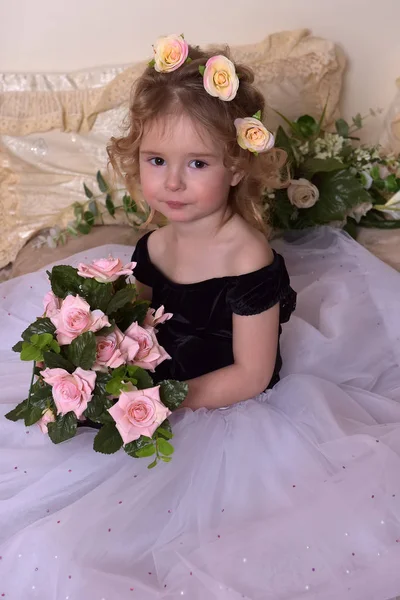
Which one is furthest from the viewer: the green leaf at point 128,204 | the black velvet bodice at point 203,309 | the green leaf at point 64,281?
the green leaf at point 128,204

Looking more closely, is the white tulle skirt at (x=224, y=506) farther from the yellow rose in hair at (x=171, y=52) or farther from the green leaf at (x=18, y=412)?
the yellow rose in hair at (x=171, y=52)

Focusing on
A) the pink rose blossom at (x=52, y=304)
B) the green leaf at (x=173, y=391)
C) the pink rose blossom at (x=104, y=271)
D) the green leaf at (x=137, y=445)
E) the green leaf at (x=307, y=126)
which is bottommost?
the green leaf at (x=137, y=445)

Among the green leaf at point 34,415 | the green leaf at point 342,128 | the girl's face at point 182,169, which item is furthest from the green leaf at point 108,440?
the green leaf at point 342,128

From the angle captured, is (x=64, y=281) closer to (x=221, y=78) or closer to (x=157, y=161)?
(x=157, y=161)

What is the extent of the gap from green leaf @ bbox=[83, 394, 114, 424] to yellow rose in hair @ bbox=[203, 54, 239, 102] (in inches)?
20.1

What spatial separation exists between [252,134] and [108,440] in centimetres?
54

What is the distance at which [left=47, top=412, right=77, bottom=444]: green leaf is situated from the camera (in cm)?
99

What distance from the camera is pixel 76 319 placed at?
0.93 m

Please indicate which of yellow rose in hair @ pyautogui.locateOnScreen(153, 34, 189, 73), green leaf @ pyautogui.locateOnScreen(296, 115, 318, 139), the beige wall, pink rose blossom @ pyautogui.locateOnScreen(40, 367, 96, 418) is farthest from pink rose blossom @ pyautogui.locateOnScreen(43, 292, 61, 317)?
the beige wall

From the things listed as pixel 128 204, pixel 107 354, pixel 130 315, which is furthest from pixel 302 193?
pixel 107 354

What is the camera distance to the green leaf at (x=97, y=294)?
98cm

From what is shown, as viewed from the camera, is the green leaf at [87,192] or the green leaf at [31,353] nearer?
the green leaf at [31,353]

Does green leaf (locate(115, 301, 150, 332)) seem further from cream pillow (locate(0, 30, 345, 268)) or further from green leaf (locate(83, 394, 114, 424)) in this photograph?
cream pillow (locate(0, 30, 345, 268))

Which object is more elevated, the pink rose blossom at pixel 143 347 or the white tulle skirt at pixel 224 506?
the pink rose blossom at pixel 143 347
